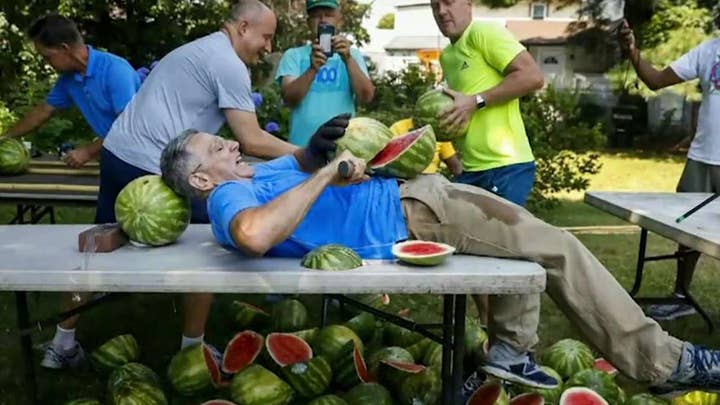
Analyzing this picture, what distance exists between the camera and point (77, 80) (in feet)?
15.7

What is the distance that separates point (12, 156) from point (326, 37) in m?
2.36

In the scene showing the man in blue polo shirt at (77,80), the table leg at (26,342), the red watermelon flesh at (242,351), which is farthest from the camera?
the man in blue polo shirt at (77,80)

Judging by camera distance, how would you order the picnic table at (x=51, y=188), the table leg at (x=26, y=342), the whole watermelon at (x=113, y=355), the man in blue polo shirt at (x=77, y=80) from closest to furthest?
the table leg at (x=26, y=342), the whole watermelon at (x=113, y=355), the man in blue polo shirt at (x=77, y=80), the picnic table at (x=51, y=188)

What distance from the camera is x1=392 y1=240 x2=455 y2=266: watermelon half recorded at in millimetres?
2869

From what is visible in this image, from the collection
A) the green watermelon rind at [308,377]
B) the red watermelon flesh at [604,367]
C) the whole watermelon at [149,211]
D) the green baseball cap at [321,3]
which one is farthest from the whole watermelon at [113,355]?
the red watermelon flesh at [604,367]

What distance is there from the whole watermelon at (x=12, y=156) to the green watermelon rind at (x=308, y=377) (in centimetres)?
283

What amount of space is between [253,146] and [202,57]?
514 mm

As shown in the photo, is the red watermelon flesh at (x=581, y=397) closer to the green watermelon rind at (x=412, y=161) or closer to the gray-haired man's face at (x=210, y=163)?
the green watermelon rind at (x=412, y=161)

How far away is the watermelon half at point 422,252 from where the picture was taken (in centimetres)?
287

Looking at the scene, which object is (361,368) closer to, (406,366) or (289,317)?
(406,366)

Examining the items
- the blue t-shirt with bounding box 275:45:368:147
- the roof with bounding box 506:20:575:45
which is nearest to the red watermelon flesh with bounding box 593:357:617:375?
the blue t-shirt with bounding box 275:45:368:147

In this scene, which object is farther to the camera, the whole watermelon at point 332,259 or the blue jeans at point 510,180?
the blue jeans at point 510,180

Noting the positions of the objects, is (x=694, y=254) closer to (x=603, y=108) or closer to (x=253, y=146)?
(x=253, y=146)

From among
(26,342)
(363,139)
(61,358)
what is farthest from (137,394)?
(363,139)
